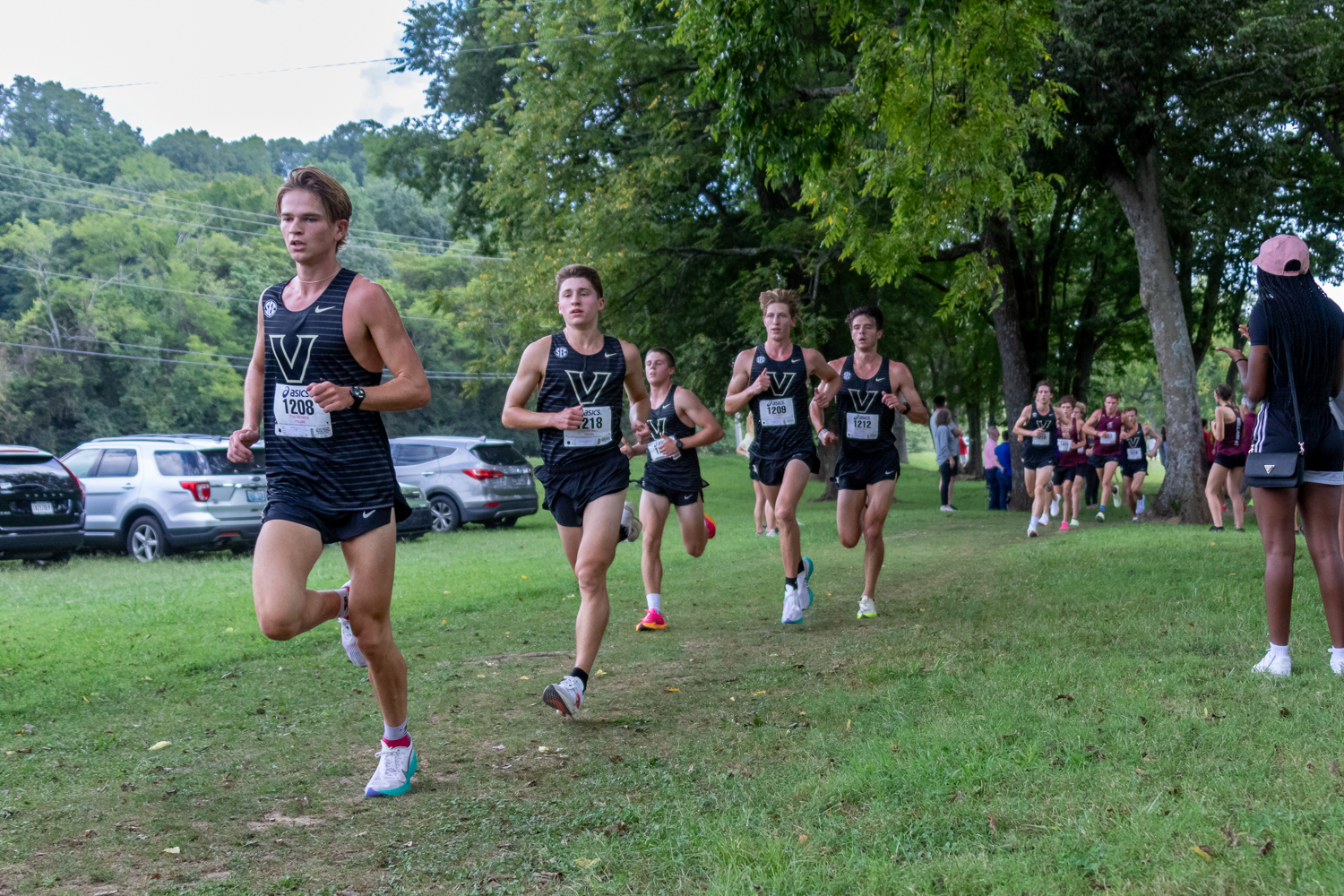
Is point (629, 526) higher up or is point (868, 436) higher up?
point (868, 436)

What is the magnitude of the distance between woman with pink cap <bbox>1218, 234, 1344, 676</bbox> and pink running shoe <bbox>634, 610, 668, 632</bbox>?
4451 mm

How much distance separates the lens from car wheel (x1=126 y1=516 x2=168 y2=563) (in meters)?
16.2

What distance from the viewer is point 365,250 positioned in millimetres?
85062

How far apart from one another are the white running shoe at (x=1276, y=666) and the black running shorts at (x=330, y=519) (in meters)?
4.37

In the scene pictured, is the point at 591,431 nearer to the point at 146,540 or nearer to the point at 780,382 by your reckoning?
the point at 780,382

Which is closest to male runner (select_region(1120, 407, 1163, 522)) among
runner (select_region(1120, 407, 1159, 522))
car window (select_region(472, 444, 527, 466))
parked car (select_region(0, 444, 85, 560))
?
runner (select_region(1120, 407, 1159, 522))

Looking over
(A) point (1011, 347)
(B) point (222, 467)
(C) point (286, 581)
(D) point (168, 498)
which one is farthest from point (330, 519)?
(A) point (1011, 347)

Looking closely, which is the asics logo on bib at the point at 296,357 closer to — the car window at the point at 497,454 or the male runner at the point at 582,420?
the male runner at the point at 582,420

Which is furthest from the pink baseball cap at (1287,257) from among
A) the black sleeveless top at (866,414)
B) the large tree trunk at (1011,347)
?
the large tree trunk at (1011,347)

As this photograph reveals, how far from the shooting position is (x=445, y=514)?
21625mm

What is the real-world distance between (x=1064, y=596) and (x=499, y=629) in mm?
4565

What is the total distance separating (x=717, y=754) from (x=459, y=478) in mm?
16958

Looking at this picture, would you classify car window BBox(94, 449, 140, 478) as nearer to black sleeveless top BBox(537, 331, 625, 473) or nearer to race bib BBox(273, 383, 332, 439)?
black sleeveless top BBox(537, 331, 625, 473)

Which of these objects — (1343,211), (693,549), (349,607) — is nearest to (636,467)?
(1343,211)
